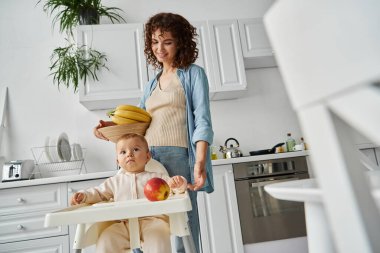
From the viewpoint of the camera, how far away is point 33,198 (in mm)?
2035

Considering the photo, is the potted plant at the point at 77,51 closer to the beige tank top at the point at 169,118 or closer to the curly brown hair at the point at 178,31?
the curly brown hair at the point at 178,31

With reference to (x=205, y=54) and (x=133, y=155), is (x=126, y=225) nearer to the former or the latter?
(x=133, y=155)

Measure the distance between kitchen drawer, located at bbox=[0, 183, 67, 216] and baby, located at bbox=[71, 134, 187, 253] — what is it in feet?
3.37

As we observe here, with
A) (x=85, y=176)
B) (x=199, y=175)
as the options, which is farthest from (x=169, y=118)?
(x=85, y=176)

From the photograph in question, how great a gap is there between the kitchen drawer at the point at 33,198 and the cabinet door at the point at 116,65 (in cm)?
77

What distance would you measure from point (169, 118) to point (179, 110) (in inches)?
2.2

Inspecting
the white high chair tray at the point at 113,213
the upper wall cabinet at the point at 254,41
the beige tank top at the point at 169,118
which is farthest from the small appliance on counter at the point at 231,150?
the white high chair tray at the point at 113,213

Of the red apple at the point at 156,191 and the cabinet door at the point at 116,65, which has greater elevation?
the cabinet door at the point at 116,65

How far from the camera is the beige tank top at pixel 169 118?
4.02ft

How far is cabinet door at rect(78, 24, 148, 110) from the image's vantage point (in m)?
2.47

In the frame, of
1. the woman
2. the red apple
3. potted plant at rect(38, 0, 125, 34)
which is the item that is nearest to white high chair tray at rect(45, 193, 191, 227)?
the red apple

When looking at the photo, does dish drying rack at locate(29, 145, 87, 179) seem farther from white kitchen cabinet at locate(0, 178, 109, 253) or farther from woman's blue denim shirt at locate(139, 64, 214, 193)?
woman's blue denim shirt at locate(139, 64, 214, 193)

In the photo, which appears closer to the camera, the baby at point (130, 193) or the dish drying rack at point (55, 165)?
the baby at point (130, 193)

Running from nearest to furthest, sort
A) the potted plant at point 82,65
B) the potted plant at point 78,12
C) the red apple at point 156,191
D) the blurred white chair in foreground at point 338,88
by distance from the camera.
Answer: the blurred white chair in foreground at point 338,88 → the red apple at point 156,191 → the potted plant at point 82,65 → the potted plant at point 78,12
